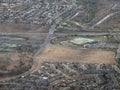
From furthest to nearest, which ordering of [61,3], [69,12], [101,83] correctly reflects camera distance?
[61,3] < [69,12] < [101,83]

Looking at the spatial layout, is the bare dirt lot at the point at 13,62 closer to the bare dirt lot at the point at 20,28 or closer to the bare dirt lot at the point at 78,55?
the bare dirt lot at the point at 78,55

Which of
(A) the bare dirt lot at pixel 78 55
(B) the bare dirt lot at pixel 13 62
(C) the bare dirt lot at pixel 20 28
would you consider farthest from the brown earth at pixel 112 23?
(B) the bare dirt lot at pixel 13 62

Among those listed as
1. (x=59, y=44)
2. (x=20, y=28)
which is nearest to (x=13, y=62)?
(x=59, y=44)

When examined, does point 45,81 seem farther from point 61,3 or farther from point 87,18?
point 61,3

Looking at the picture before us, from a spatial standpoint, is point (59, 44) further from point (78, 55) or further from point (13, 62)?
point (13, 62)

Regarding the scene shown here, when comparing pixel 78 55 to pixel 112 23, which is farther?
pixel 112 23

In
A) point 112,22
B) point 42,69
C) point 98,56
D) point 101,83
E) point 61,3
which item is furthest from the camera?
point 61,3

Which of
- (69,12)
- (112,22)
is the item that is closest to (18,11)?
(69,12)

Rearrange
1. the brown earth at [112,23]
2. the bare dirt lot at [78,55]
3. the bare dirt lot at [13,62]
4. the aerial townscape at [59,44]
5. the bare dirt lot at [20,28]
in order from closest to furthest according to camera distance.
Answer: the aerial townscape at [59,44], the bare dirt lot at [13,62], the bare dirt lot at [78,55], the bare dirt lot at [20,28], the brown earth at [112,23]
